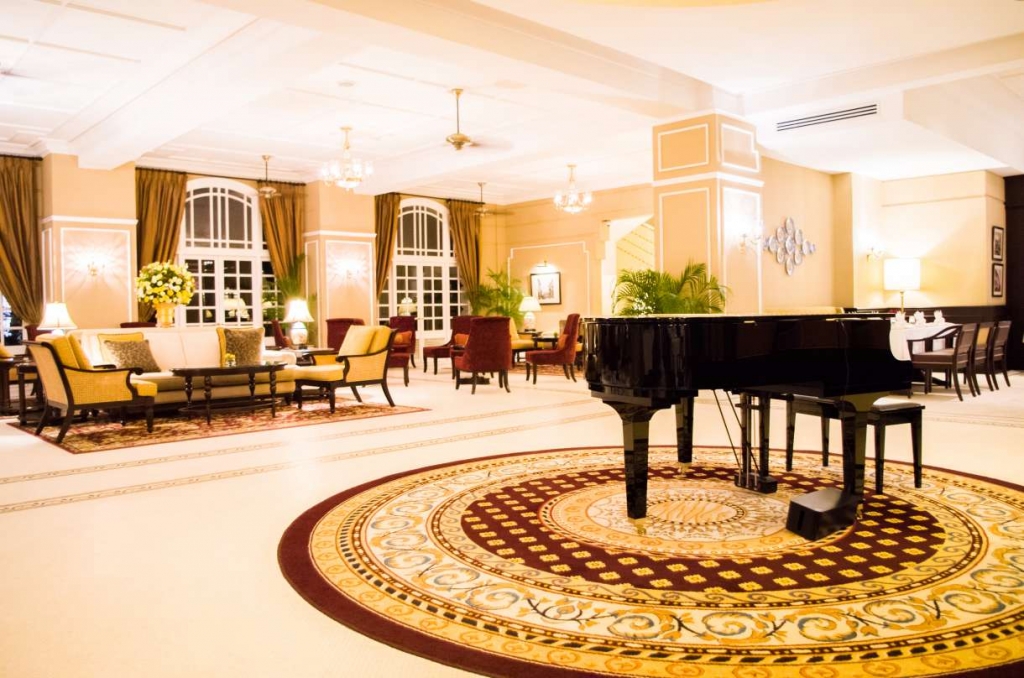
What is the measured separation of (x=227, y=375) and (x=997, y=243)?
11221mm

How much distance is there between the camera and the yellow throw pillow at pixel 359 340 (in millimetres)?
8039

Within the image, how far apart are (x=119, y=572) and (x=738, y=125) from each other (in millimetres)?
7490

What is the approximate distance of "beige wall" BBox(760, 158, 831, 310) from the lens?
10.2 meters

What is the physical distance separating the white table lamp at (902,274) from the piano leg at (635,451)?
32.1ft

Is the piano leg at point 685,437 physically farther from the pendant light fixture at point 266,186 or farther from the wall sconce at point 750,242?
the pendant light fixture at point 266,186

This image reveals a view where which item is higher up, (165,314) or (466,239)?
(466,239)

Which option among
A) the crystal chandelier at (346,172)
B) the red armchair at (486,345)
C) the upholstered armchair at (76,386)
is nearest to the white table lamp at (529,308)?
the red armchair at (486,345)

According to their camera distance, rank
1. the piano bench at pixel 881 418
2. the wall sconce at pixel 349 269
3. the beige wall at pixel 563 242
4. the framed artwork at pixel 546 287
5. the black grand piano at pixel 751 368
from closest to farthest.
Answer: the black grand piano at pixel 751 368, the piano bench at pixel 881 418, the wall sconce at pixel 349 269, the beige wall at pixel 563 242, the framed artwork at pixel 546 287

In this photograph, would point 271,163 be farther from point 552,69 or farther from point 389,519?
point 389,519

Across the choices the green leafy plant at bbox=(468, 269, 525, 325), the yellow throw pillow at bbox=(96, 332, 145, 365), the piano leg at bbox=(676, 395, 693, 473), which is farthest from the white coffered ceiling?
the green leafy plant at bbox=(468, 269, 525, 325)

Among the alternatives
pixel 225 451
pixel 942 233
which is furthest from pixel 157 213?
pixel 942 233

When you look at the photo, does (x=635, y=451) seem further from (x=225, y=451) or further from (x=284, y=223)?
(x=284, y=223)

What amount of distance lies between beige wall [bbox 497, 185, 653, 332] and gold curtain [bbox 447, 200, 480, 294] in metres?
0.26

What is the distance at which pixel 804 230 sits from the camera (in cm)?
1096
